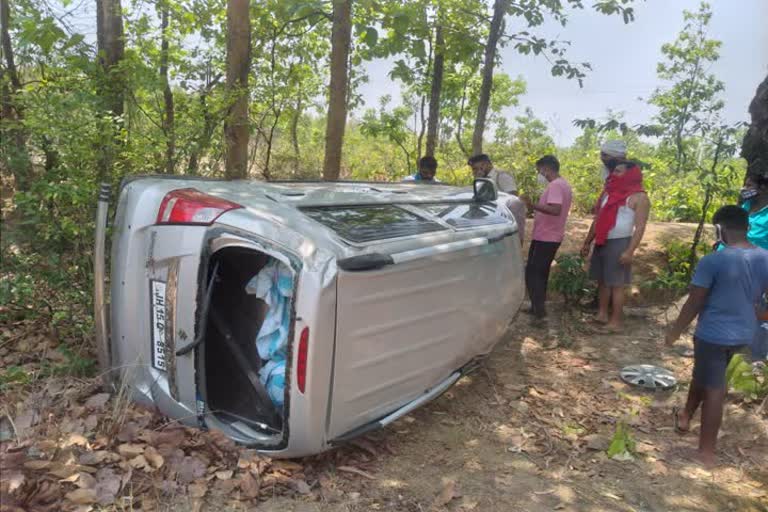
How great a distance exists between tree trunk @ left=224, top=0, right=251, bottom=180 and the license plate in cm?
265

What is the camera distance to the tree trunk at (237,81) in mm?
5520

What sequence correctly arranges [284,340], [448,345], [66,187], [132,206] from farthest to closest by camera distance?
[66,187] < [448,345] < [132,206] < [284,340]

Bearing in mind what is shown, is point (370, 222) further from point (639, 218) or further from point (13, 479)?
point (639, 218)

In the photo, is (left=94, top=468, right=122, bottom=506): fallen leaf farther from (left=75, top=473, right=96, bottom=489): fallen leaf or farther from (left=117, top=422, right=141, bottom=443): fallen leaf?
(left=117, top=422, right=141, bottom=443): fallen leaf

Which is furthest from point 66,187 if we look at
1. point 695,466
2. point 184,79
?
point 695,466

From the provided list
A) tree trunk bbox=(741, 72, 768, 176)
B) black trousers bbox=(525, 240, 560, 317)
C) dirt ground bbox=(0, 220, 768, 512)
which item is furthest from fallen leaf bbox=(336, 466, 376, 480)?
tree trunk bbox=(741, 72, 768, 176)

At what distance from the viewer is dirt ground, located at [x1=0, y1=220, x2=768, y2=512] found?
109 inches

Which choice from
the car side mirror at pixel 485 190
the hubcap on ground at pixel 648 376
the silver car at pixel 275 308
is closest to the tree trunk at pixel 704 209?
the hubcap on ground at pixel 648 376

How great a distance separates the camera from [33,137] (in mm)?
4113

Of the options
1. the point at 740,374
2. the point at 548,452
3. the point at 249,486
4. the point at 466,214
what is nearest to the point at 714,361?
the point at 740,374

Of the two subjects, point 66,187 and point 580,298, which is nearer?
point 66,187

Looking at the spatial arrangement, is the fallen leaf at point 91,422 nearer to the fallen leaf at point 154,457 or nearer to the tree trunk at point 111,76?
the fallen leaf at point 154,457

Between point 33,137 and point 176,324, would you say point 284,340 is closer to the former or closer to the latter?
point 176,324

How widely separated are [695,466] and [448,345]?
69.7 inches
